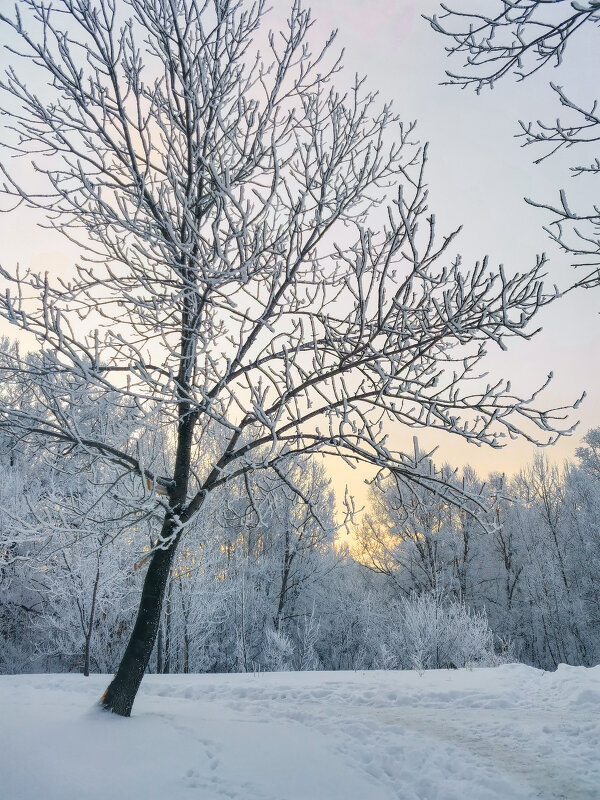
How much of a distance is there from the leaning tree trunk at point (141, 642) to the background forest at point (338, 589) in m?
7.87

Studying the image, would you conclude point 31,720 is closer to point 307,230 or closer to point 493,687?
point 307,230

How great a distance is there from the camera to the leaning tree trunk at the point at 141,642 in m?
4.62

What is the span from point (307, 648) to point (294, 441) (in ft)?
54.4

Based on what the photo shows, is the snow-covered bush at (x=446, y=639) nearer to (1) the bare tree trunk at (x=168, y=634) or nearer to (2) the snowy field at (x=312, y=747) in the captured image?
(1) the bare tree trunk at (x=168, y=634)

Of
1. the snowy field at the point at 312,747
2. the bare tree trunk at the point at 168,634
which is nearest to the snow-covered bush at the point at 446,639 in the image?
the bare tree trunk at the point at 168,634

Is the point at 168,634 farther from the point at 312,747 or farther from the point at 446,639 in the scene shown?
the point at 312,747

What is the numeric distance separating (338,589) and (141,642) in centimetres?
1860

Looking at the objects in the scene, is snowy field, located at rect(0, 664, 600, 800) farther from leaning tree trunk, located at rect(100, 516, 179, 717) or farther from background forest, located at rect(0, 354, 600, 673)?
background forest, located at rect(0, 354, 600, 673)

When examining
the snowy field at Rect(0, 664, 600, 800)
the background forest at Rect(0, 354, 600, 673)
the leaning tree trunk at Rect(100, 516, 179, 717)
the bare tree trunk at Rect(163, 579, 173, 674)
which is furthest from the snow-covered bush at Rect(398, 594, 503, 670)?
the leaning tree trunk at Rect(100, 516, 179, 717)

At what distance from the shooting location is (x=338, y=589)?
72.0 feet

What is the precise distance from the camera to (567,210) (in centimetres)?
334

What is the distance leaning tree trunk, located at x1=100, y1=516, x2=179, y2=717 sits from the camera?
462cm

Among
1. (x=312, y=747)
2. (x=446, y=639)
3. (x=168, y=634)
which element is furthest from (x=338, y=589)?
(x=312, y=747)

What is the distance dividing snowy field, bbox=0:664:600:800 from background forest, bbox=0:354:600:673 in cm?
698
